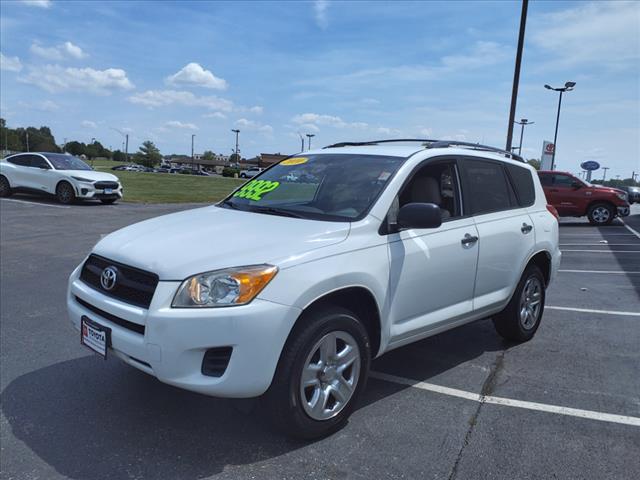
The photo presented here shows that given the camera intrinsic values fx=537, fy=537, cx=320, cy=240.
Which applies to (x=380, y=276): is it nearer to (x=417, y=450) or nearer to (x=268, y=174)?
(x=417, y=450)

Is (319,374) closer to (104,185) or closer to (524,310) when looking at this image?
(524,310)

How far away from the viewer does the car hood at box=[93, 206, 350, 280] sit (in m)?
2.94

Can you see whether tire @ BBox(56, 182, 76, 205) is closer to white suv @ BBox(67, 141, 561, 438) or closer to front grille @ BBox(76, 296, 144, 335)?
white suv @ BBox(67, 141, 561, 438)

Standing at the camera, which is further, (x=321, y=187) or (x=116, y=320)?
(x=321, y=187)

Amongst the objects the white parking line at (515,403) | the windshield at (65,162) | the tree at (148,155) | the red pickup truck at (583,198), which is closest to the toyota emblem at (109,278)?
the white parking line at (515,403)

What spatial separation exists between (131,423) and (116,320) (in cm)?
74

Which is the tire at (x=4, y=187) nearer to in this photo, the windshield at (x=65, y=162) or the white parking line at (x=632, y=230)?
the windshield at (x=65, y=162)

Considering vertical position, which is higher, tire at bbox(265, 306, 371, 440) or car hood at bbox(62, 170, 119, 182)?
car hood at bbox(62, 170, 119, 182)

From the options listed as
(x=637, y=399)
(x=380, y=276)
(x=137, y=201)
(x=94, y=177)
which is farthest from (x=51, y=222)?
(x=637, y=399)

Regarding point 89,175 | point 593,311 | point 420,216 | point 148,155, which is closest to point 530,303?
point 593,311

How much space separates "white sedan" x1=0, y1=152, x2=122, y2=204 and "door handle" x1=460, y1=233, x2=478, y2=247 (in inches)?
607

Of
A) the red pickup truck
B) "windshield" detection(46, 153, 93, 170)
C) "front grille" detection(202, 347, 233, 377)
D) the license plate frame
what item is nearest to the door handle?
"front grille" detection(202, 347, 233, 377)

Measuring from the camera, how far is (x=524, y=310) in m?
5.01

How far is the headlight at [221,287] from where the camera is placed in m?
2.82
